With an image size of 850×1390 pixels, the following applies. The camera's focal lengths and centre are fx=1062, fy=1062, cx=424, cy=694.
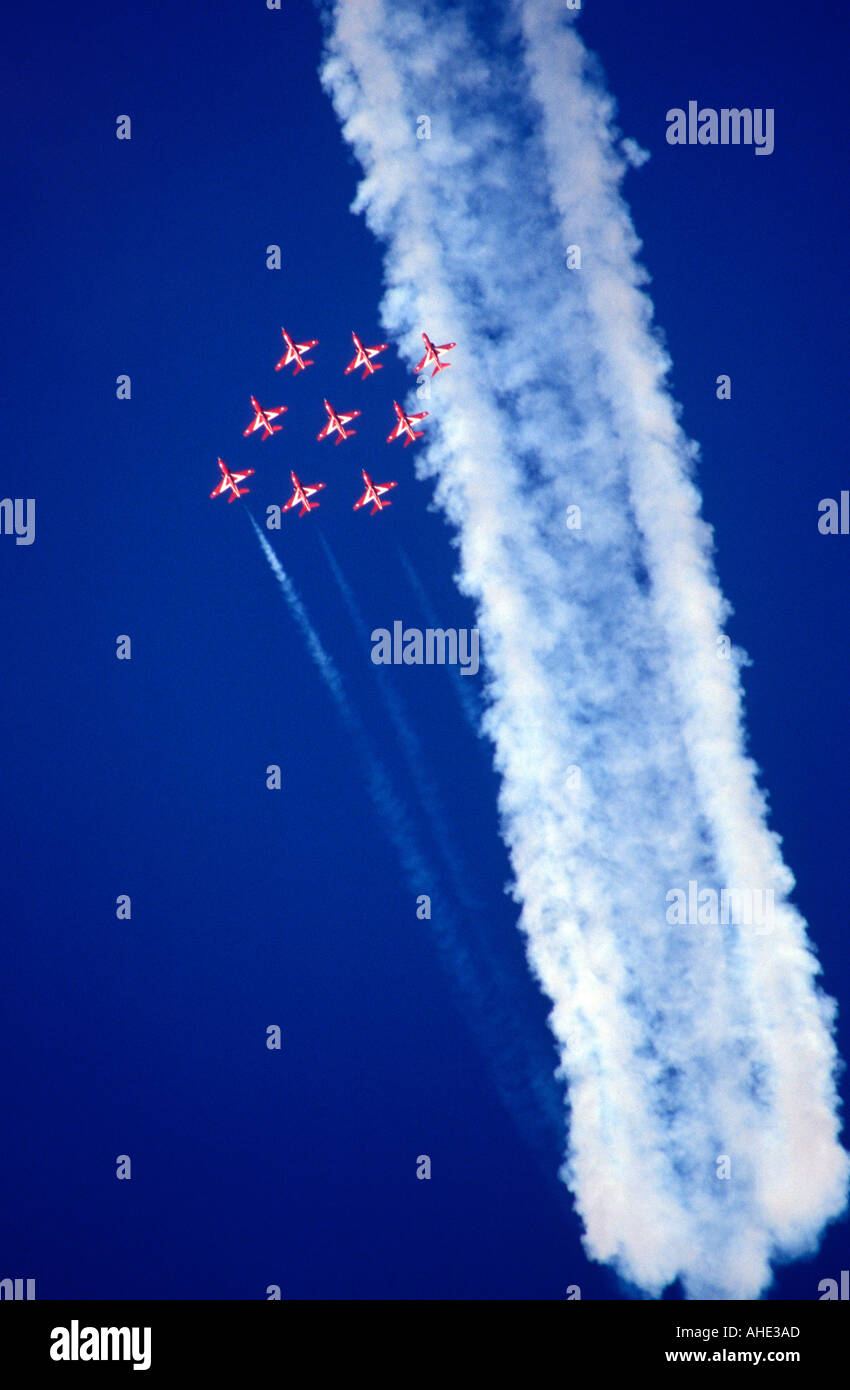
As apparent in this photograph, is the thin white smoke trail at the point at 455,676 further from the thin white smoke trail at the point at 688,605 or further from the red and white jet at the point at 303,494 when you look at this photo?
the thin white smoke trail at the point at 688,605

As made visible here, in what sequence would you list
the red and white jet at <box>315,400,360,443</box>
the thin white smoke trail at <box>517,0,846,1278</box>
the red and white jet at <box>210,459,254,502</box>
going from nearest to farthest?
the thin white smoke trail at <box>517,0,846,1278</box> < the red and white jet at <box>315,400,360,443</box> < the red and white jet at <box>210,459,254,502</box>

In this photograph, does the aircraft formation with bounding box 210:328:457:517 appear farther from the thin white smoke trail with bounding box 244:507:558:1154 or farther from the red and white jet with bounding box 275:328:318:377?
the thin white smoke trail with bounding box 244:507:558:1154

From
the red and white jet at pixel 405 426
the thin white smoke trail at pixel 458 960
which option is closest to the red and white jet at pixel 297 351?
the red and white jet at pixel 405 426

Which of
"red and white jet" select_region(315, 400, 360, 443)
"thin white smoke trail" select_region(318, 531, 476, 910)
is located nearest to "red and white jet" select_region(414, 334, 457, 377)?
"red and white jet" select_region(315, 400, 360, 443)

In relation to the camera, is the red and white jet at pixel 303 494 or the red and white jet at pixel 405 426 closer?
the red and white jet at pixel 405 426

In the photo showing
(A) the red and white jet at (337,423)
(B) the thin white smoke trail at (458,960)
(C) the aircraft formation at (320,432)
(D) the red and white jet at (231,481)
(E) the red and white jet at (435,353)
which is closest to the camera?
(E) the red and white jet at (435,353)

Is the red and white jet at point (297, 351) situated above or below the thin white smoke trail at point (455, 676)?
above

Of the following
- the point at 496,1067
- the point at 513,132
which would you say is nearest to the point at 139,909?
the point at 496,1067

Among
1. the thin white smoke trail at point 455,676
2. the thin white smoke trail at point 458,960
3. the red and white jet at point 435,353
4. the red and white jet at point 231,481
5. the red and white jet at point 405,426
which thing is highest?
the red and white jet at point 435,353
